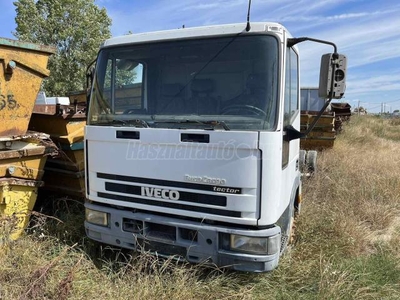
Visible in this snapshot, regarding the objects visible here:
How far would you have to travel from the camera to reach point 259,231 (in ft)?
8.53

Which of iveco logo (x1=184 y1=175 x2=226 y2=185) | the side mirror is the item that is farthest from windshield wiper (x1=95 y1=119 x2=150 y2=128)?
the side mirror

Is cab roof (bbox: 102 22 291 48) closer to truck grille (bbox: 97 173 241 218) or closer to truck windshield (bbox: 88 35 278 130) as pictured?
truck windshield (bbox: 88 35 278 130)

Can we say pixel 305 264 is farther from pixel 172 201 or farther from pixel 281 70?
pixel 281 70

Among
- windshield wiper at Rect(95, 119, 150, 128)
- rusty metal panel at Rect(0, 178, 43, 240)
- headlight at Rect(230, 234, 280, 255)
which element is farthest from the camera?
rusty metal panel at Rect(0, 178, 43, 240)

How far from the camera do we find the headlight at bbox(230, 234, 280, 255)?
2610 mm

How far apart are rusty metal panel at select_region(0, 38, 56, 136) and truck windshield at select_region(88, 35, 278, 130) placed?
1.04 meters

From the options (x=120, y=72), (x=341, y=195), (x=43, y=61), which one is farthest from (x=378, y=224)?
(x=43, y=61)

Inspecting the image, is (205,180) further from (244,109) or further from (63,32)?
(63,32)

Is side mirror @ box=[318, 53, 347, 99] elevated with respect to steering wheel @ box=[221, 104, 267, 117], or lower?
elevated

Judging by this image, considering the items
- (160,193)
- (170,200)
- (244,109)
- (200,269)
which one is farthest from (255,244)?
(244,109)

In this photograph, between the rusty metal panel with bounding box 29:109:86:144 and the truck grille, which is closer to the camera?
the truck grille

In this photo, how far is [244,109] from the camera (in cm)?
272

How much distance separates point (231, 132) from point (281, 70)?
65cm

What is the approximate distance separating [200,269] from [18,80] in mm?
2824
